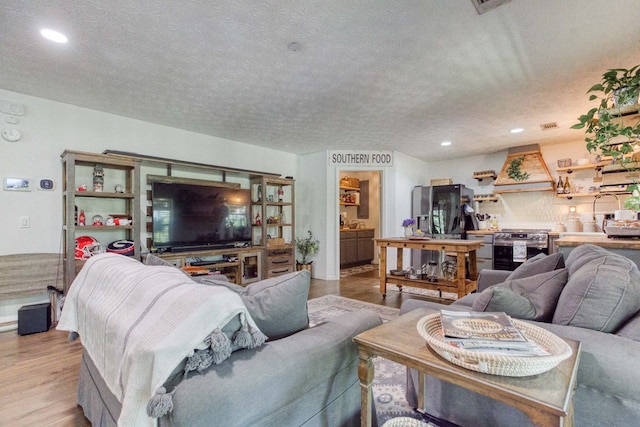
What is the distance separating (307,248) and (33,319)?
382 centimetres

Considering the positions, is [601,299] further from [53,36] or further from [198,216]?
[198,216]

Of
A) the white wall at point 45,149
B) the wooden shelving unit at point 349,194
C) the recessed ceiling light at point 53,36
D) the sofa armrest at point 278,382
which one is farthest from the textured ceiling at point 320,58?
the wooden shelving unit at point 349,194

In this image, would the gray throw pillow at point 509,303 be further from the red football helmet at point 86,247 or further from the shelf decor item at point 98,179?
the shelf decor item at point 98,179

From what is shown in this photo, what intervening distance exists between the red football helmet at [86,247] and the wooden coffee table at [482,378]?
3.48m

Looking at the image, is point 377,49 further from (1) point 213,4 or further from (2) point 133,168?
(2) point 133,168

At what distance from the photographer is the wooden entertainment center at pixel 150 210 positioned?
3312 millimetres

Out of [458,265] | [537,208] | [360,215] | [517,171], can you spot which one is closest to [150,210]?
[458,265]

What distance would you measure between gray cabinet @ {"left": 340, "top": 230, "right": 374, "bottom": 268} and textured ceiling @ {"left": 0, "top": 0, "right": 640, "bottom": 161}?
353cm

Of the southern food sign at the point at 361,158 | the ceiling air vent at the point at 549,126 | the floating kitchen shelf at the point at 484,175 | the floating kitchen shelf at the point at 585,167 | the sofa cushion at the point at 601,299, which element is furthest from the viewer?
the floating kitchen shelf at the point at 484,175

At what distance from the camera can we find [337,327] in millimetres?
1329

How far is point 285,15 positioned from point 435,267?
336 centimetres

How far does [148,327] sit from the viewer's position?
0.96 metres

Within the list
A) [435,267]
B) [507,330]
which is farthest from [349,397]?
[435,267]

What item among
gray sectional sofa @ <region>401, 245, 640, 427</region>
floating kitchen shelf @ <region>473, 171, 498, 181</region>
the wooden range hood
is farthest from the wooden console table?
floating kitchen shelf @ <region>473, 171, 498, 181</region>
